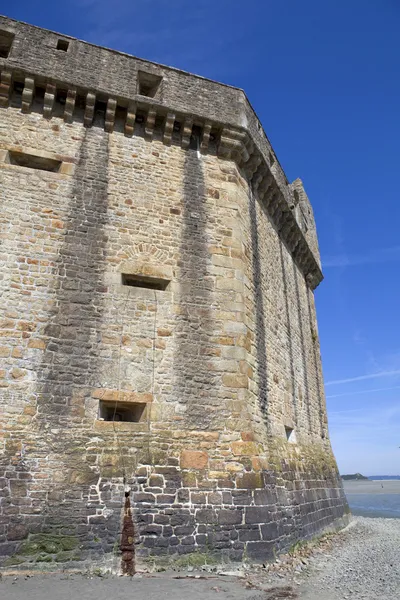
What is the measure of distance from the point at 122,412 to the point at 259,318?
310 centimetres

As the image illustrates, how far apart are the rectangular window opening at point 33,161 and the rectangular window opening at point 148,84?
8.02 ft

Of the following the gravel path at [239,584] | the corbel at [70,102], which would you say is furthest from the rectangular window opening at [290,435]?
the corbel at [70,102]

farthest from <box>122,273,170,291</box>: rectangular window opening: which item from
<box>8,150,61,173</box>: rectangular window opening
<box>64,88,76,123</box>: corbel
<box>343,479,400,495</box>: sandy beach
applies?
<box>343,479,400,495</box>: sandy beach

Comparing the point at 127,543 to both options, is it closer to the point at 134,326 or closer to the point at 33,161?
the point at 134,326

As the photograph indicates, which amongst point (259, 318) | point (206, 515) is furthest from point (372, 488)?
point (206, 515)

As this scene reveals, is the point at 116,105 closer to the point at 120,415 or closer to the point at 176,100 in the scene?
the point at 176,100

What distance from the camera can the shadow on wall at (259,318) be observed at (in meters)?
7.74

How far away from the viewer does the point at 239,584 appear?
5359 millimetres

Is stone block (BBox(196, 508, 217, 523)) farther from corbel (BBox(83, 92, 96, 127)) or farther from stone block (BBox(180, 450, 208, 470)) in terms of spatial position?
corbel (BBox(83, 92, 96, 127))

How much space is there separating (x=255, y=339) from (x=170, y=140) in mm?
3998

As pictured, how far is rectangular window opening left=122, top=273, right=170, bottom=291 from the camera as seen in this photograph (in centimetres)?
726

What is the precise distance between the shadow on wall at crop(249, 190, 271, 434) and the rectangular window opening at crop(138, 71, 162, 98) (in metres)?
2.72

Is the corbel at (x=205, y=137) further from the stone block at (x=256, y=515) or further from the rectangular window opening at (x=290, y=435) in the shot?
the stone block at (x=256, y=515)

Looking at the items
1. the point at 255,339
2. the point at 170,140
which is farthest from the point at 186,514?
the point at 170,140
